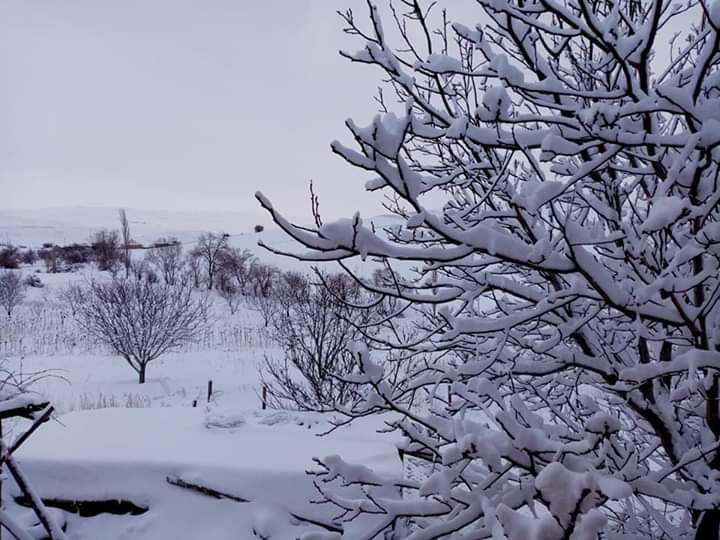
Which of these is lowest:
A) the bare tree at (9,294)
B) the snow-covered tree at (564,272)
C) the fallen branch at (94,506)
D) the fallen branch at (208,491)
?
the bare tree at (9,294)

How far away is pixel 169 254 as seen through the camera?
108 ft

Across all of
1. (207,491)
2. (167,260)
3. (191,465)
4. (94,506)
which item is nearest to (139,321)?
(94,506)

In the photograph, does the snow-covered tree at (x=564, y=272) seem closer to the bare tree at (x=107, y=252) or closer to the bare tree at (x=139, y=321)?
the bare tree at (x=139, y=321)

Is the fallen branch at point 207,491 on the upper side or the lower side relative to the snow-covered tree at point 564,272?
lower

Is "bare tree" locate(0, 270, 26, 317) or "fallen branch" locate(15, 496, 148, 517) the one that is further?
"bare tree" locate(0, 270, 26, 317)

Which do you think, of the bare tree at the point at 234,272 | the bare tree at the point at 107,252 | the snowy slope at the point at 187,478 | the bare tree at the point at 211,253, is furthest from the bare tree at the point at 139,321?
the bare tree at the point at 107,252

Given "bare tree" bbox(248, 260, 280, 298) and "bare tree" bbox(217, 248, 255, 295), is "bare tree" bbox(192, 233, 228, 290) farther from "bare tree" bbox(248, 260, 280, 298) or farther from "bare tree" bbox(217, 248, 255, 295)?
"bare tree" bbox(248, 260, 280, 298)

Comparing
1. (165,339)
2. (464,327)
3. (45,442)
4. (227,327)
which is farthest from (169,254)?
(464,327)

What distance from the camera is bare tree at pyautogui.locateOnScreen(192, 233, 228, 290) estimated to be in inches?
1207

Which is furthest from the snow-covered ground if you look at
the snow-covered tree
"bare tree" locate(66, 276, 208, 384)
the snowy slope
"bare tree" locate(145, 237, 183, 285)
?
"bare tree" locate(145, 237, 183, 285)

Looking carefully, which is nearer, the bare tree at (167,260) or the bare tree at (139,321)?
the bare tree at (139,321)

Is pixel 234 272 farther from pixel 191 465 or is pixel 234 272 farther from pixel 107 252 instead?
pixel 191 465

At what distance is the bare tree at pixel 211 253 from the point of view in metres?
30.7

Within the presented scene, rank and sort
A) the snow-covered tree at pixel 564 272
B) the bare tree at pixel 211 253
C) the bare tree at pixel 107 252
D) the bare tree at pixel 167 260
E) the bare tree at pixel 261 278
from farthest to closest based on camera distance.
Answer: the bare tree at pixel 107 252 → the bare tree at pixel 211 253 → the bare tree at pixel 167 260 → the bare tree at pixel 261 278 → the snow-covered tree at pixel 564 272
